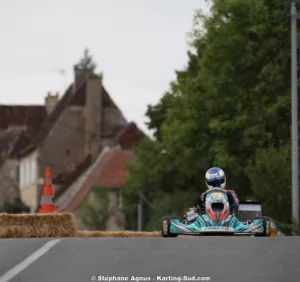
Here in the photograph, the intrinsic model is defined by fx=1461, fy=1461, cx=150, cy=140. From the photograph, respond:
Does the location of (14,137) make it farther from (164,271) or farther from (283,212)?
(164,271)

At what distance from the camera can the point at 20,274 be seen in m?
15.8

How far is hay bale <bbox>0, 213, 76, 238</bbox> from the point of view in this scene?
82.5ft

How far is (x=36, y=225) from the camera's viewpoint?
25.2 metres

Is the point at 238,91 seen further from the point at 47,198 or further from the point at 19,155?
the point at 19,155

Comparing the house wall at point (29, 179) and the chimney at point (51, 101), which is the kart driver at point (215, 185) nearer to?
the house wall at point (29, 179)

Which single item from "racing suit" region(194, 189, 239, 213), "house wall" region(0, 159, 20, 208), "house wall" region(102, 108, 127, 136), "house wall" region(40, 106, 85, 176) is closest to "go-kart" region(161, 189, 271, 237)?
"racing suit" region(194, 189, 239, 213)

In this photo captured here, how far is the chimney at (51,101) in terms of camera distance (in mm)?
151500

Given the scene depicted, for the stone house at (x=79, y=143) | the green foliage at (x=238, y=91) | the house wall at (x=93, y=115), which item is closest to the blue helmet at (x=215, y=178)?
the green foliage at (x=238, y=91)

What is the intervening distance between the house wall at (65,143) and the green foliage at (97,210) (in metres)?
29.5

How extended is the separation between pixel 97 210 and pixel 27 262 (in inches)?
3154

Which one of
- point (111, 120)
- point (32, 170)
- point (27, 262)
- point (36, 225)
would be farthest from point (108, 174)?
point (27, 262)

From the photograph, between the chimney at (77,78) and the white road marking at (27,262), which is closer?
the white road marking at (27,262)

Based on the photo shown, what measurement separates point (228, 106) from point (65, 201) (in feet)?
192

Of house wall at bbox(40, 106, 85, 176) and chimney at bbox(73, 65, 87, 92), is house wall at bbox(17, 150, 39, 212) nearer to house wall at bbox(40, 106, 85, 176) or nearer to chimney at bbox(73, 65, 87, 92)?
house wall at bbox(40, 106, 85, 176)
